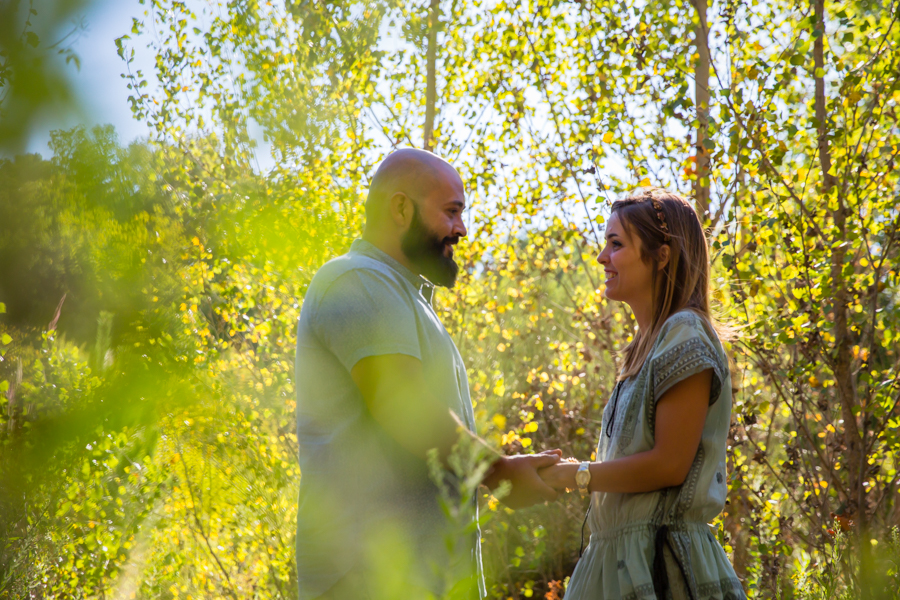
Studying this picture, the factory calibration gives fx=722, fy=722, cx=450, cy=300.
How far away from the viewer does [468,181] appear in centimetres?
451

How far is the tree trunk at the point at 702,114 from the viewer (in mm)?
3441

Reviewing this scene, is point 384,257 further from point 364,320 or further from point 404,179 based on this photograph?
point 364,320

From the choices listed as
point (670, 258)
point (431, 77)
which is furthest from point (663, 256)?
point (431, 77)

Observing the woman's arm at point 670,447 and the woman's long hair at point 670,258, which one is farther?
the woman's long hair at point 670,258

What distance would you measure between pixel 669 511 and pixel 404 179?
1.14 meters

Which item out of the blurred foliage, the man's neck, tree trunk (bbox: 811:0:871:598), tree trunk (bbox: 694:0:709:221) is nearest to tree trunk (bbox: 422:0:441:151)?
tree trunk (bbox: 694:0:709:221)

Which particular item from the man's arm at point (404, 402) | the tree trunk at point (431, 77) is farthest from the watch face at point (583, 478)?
the tree trunk at point (431, 77)

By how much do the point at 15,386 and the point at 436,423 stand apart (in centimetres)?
127

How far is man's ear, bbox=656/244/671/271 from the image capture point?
1.93m

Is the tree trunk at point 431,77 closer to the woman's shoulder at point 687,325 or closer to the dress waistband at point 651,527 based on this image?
the woman's shoulder at point 687,325

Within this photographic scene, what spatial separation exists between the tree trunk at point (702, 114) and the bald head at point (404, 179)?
1722 mm

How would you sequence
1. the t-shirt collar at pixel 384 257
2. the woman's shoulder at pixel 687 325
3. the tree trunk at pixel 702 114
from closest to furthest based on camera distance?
the woman's shoulder at pixel 687 325
the t-shirt collar at pixel 384 257
the tree trunk at pixel 702 114

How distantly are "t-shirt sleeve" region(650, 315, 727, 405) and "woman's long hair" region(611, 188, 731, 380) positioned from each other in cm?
9

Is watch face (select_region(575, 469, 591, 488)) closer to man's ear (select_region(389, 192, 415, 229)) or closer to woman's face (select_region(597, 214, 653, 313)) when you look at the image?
woman's face (select_region(597, 214, 653, 313))
